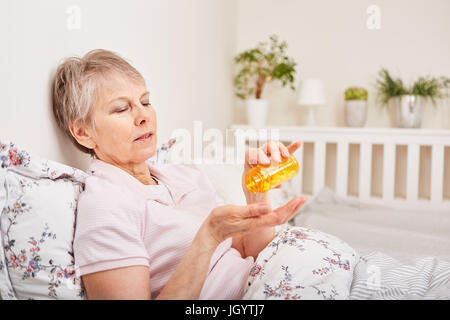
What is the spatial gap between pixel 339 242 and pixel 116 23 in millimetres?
826

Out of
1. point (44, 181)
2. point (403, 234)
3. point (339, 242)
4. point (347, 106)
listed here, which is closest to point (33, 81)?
point (44, 181)

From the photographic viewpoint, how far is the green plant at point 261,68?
2.41 m

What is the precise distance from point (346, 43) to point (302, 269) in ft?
6.98

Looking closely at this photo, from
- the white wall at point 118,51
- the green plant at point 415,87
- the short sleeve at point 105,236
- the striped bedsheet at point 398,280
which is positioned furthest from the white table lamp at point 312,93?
the short sleeve at point 105,236

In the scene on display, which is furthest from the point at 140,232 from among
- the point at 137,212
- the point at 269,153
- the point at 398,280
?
the point at 398,280

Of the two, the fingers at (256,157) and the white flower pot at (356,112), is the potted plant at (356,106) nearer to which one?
the white flower pot at (356,112)

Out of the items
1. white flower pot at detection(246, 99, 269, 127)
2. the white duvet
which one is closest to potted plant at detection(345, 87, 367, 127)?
white flower pot at detection(246, 99, 269, 127)

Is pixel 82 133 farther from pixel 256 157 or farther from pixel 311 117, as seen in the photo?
pixel 311 117

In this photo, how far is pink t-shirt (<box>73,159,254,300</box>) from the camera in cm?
67

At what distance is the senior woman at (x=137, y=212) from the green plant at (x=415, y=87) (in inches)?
69.5

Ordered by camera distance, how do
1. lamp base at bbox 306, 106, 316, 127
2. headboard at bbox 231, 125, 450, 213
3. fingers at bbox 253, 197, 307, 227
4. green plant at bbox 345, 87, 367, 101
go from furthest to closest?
lamp base at bbox 306, 106, 316, 127, green plant at bbox 345, 87, 367, 101, headboard at bbox 231, 125, 450, 213, fingers at bbox 253, 197, 307, 227

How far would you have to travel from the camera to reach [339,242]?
2.94 feet

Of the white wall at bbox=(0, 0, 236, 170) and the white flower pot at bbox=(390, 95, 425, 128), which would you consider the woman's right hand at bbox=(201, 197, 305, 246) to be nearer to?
the white wall at bbox=(0, 0, 236, 170)
